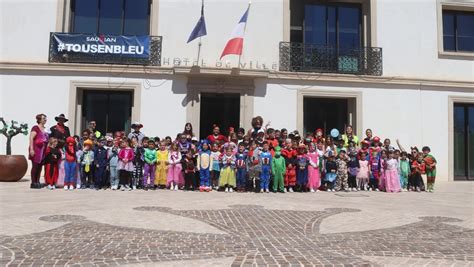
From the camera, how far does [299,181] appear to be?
11547 millimetres

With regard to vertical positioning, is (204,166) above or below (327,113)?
below

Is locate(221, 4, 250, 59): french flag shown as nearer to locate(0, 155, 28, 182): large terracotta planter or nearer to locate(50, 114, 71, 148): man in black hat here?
locate(50, 114, 71, 148): man in black hat

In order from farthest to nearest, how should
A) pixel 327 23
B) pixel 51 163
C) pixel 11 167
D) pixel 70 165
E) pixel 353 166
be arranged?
1. pixel 327 23
2. pixel 353 166
3. pixel 11 167
4. pixel 70 165
5. pixel 51 163

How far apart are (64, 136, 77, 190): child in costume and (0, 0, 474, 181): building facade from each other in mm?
3877

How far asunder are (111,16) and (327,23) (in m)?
8.31

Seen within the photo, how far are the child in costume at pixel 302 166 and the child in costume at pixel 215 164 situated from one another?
7.04ft

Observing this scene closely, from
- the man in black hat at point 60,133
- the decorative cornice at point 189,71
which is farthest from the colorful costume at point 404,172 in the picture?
the man in black hat at point 60,133

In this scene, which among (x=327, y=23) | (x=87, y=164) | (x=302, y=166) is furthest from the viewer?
(x=327, y=23)

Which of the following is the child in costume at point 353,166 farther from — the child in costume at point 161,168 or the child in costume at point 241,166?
the child in costume at point 161,168

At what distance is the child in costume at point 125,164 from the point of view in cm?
1102

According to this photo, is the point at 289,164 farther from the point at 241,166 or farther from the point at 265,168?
the point at 241,166

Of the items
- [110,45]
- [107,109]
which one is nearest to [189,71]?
[110,45]

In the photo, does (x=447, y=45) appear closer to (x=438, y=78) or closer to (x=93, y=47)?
(x=438, y=78)

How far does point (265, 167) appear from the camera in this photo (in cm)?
1105
